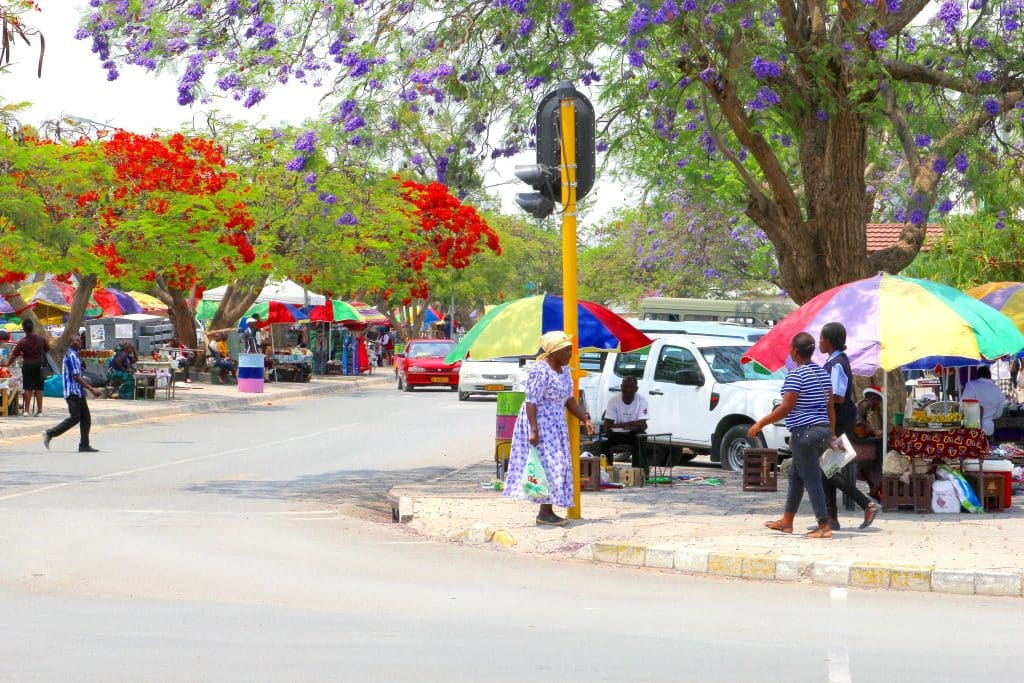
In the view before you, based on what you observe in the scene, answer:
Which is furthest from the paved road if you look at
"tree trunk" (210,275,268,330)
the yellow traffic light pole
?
"tree trunk" (210,275,268,330)

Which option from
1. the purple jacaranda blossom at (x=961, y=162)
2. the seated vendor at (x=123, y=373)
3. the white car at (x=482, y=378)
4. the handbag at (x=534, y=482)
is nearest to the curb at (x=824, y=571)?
the handbag at (x=534, y=482)

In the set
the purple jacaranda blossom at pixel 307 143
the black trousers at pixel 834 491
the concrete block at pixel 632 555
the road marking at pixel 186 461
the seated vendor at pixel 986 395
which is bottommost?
the concrete block at pixel 632 555

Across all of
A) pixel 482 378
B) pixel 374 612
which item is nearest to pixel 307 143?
pixel 374 612

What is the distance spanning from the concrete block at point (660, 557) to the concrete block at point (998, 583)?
7.21ft

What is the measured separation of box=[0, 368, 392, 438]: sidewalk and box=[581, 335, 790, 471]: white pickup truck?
35.2ft

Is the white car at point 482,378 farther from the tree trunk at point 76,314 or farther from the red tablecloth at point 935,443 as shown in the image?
the red tablecloth at point 935,443

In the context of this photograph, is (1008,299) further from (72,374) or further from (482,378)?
(482,378)

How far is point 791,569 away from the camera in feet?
34.8

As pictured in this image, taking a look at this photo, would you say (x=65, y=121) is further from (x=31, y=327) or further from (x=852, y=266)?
(x=852, y=266)

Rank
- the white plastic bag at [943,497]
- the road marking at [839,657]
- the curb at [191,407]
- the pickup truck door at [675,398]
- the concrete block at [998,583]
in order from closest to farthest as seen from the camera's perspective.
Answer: the road marking at [839,657] → the concrete block at [998,583] → the white plastic bag at [943,497] → the pickup truck door at [675,398] → the curb at [191,407]

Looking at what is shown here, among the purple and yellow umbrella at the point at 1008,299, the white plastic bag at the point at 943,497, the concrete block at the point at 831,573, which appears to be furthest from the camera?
the purple and yellow umbrella at the point at 1008,299

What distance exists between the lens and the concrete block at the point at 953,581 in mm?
10070

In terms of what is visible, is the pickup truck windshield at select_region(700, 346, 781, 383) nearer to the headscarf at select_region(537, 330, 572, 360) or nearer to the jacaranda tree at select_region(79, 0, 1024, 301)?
the jacaranda tree at select_region(79, 0, 1024, 301)

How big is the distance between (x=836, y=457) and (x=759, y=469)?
152 inches
